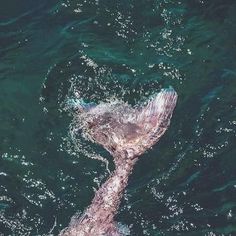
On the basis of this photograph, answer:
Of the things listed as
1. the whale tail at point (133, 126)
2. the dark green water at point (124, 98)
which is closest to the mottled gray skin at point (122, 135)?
the whale tail at point (133, 126)

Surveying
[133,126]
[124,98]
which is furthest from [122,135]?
[124,98]

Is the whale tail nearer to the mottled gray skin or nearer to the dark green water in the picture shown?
the mottled gray skin

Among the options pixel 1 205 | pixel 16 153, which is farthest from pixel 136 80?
pixel 1 205

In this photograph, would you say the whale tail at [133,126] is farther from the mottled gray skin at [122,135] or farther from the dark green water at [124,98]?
the dark green water at [124,98]

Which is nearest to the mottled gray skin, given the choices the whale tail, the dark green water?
the whale tail

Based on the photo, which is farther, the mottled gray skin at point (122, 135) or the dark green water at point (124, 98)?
the dark green water at point (124, 98)
